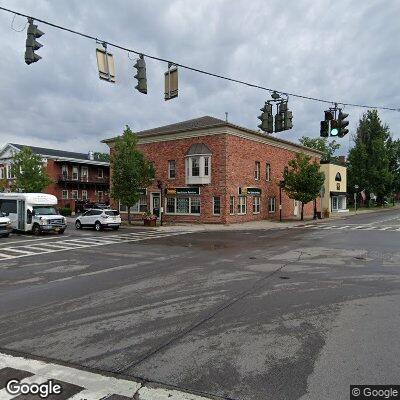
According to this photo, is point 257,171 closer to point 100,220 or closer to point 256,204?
point 256,204

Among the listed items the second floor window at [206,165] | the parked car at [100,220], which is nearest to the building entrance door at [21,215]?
the parked car at [100,220]

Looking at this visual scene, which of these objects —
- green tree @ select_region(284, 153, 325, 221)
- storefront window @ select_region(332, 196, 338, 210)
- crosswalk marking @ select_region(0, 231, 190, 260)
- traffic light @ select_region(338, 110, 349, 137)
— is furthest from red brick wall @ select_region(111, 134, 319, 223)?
traffic light @ select_region(338, 110, 349, 137)

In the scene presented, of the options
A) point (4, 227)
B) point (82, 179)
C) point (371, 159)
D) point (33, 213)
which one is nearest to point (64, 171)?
point (82, 179)

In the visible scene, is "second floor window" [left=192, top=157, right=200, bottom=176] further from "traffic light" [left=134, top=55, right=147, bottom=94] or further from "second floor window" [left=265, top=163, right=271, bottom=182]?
"traffic light" [left=134, top=55, right=147, bottom=94]

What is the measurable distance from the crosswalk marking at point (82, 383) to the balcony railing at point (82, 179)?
178 feet

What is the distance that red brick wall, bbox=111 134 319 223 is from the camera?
34.6m

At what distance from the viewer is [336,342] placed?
5848 mm

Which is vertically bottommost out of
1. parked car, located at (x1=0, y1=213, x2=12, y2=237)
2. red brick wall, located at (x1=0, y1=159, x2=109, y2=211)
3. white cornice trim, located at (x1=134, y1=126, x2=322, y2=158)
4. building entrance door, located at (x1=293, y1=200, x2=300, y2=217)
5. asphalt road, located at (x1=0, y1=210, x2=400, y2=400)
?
asphalt road, located at (x1=0, y1=210, x2=400, y2=400)

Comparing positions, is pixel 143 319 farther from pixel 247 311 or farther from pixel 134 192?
pixel 134 192

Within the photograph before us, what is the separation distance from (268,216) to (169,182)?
10.7 meters

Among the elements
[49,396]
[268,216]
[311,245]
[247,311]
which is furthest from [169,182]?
[49,396]

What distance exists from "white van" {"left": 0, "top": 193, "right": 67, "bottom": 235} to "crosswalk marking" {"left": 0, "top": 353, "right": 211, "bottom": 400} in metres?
22.1

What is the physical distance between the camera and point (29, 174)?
4769cm

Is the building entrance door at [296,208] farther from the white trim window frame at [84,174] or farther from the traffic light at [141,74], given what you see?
the traffic light at [141,74]
